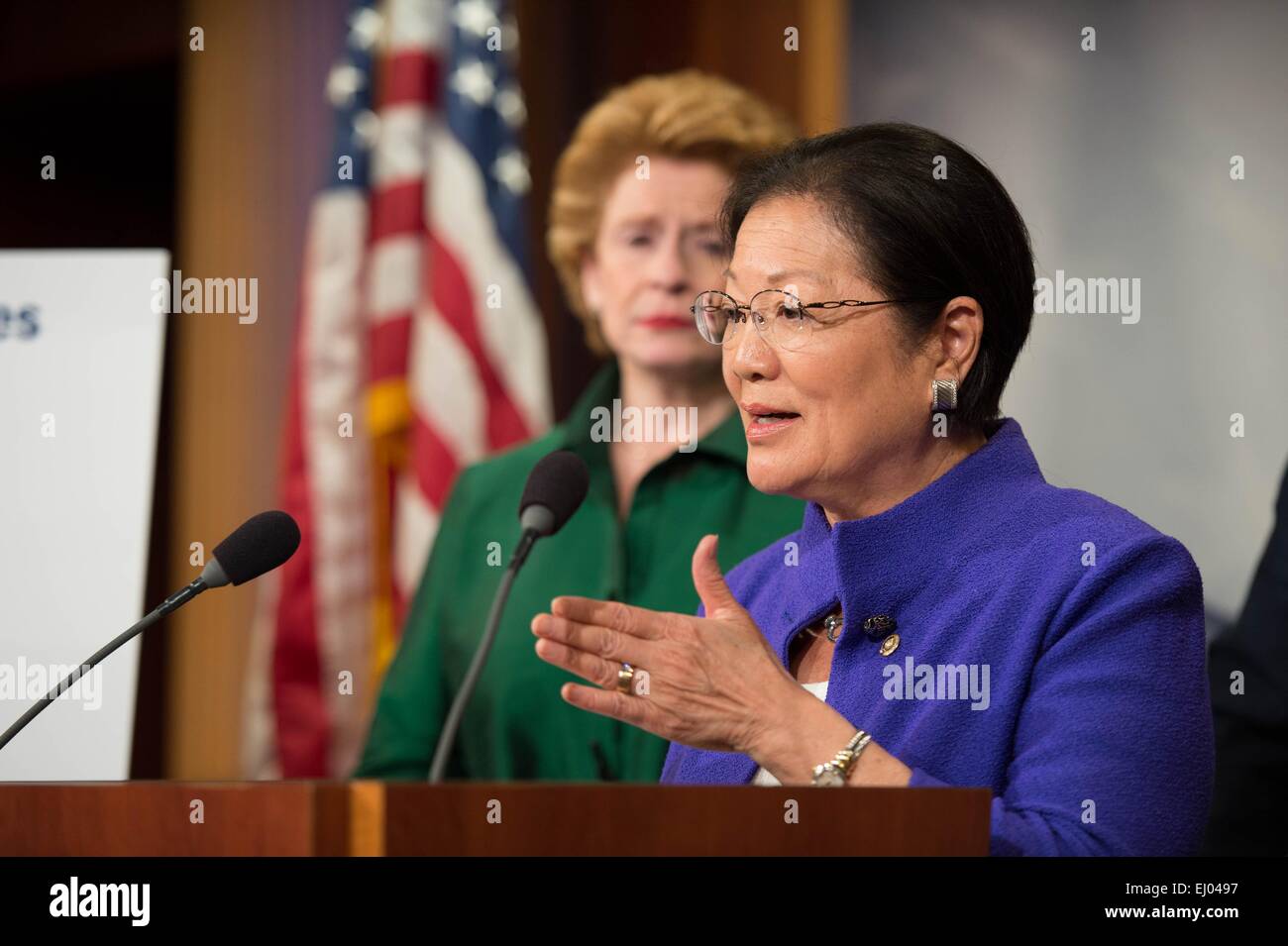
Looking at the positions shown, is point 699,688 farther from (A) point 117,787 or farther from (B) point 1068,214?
(B) point 1068,214

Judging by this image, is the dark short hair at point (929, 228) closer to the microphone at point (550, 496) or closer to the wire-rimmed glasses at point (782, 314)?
the wire-rimmed glasses at point (782, 314)

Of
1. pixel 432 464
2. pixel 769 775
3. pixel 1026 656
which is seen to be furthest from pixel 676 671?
pixel 432 464

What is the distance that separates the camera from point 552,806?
4.86ft

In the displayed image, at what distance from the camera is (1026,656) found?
1.74 meters

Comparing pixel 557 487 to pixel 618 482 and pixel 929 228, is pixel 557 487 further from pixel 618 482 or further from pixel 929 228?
pixel 618 482

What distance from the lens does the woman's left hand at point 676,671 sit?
166cm

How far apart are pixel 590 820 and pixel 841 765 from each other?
0.31m

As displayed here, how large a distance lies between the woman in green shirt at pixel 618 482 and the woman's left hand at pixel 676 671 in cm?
132

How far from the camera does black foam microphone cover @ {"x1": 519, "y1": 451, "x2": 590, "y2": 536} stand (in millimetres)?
2076

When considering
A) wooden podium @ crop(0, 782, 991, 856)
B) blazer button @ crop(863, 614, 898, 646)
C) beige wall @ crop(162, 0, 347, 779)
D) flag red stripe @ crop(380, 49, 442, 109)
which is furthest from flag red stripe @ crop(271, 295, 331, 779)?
wooden podium @ crop(0, 782, 991, 856)

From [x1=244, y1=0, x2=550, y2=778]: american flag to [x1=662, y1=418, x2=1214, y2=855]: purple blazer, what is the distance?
190cm
